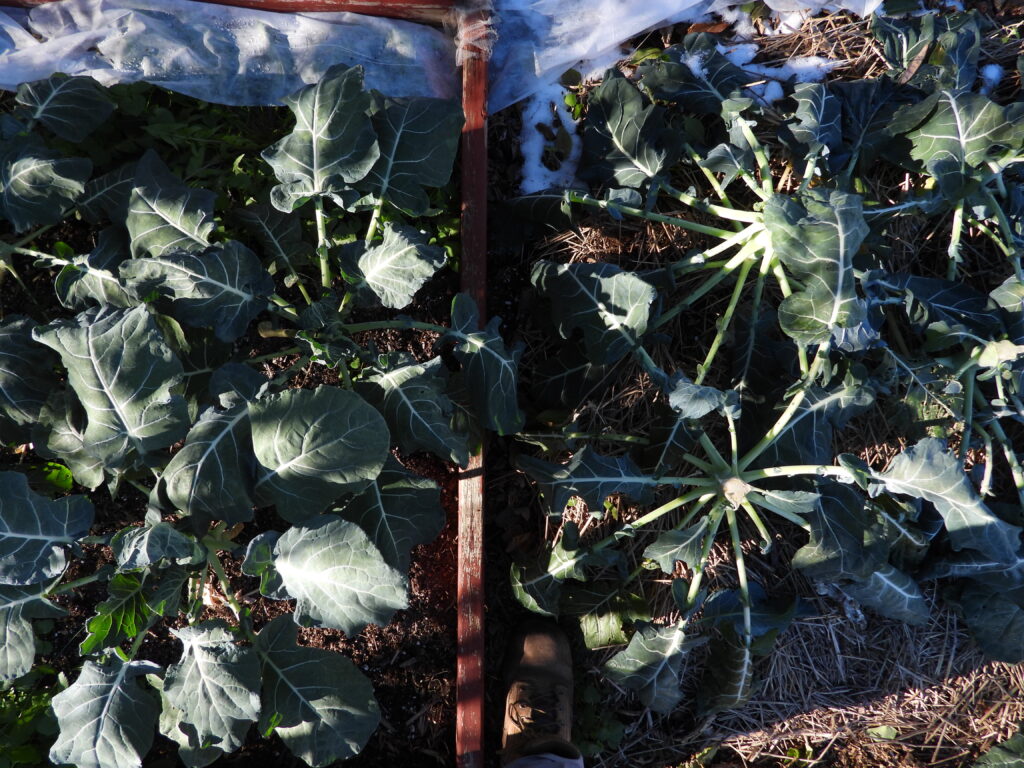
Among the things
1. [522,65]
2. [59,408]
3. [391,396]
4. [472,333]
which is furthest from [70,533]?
[522,65]

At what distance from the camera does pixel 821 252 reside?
168 cm

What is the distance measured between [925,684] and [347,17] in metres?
2.66

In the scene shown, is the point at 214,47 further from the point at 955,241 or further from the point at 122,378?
the point at 955,241

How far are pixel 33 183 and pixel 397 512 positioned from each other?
3.84 feet

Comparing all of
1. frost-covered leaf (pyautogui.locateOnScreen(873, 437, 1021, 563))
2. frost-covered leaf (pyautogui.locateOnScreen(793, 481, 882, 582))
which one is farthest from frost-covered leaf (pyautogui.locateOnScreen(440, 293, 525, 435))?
frost-covered leaf (pyautogui.locateOnScreen(873, 437, 1021, 563))

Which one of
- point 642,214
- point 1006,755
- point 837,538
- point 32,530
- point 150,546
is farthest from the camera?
point 1006,755

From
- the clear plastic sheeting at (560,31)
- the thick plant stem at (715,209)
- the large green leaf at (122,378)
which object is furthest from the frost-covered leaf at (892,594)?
the large green leaf at (122,378)

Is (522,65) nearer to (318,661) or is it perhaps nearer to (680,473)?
(680,473)

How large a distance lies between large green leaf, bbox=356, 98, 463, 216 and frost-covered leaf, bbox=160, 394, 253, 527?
0.65 metres

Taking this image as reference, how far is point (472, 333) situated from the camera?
1.81 m

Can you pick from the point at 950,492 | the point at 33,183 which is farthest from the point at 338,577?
the point at 950,492

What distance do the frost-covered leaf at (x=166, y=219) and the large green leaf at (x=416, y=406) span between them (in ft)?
1.80

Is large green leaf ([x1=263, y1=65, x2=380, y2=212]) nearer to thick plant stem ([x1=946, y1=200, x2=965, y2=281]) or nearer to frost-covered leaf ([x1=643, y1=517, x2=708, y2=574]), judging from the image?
frost-covered leaf ([x1=643, y1=517, x2=708, y2=574])

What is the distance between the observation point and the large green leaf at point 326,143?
5.53 ft
